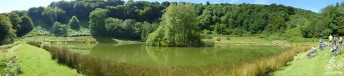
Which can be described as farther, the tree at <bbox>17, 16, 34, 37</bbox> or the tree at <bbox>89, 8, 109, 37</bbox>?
the tree at <bbox>89, 8, 109, 37</bbox>

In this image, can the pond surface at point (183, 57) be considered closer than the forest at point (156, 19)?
Yes

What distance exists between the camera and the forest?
79.6m

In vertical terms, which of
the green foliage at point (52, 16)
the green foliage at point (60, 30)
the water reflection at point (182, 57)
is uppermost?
the green foliage at point (52, 16)

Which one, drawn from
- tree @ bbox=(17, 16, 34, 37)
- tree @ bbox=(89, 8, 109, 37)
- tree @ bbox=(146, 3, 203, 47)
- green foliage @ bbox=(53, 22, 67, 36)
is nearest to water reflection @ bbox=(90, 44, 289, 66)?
tree @ bbox=(146, 3, 203, 47)

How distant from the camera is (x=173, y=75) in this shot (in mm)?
15938

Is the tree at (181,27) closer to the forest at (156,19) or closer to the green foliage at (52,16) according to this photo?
the forest at (156,19)

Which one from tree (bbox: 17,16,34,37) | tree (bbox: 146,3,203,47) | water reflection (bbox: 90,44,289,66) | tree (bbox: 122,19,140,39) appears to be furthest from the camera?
tree (bbox: 122,19,140,39)

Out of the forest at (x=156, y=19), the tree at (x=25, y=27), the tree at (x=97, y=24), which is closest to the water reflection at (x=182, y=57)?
the forest at (x=156, y=19)

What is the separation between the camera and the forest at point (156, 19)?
7956cm

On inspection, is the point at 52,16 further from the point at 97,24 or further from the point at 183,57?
the point at 183,57

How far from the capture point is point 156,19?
453ft

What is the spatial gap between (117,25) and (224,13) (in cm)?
4451

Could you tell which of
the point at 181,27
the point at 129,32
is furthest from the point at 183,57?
the point at 129,32

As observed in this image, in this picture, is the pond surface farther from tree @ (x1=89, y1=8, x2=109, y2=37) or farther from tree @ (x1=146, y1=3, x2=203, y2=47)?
tree @ (x1=89, y1=8, x2=109, y2=37)
